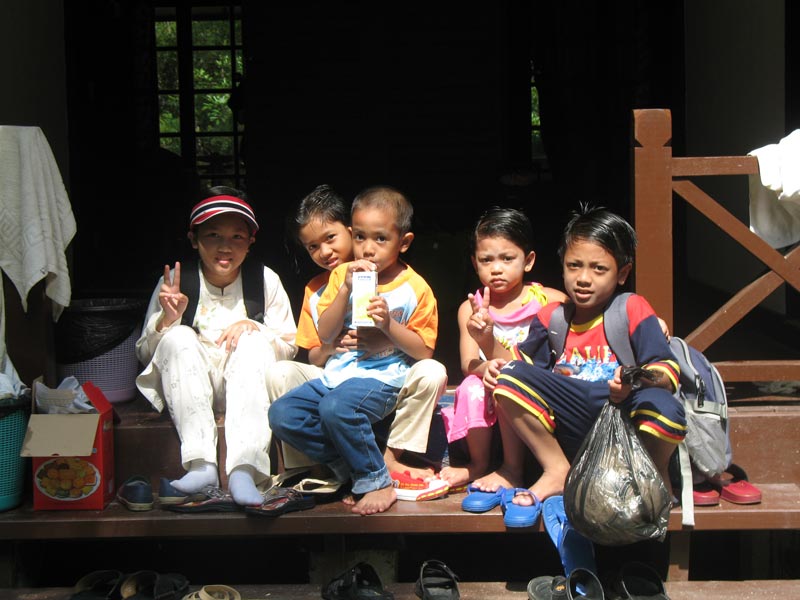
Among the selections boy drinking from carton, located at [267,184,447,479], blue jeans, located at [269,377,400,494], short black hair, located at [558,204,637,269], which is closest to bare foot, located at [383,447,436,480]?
boy drinking from carton, located at [267,184,447,479]

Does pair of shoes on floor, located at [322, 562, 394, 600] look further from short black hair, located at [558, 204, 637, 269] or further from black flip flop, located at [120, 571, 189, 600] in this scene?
short black hair, located at [558, 204, 637, 269]

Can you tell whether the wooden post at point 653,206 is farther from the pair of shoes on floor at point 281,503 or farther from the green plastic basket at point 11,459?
the green plastic basket at point 11,459

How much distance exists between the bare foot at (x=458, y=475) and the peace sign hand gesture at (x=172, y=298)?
1.27 meters

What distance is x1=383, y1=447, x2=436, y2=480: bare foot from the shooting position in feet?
11.6

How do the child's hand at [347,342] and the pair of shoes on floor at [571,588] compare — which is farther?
the child's hand at [347,342]

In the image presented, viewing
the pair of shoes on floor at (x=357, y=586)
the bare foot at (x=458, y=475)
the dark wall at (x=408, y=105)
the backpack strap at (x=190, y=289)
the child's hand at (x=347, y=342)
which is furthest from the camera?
the dark wall at (x=408, y=105)

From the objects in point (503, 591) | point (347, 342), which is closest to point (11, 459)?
point (347, 342)

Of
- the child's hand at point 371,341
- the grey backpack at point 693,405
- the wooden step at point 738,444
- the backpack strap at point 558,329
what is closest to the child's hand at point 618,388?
the grey backpack at point 693,405

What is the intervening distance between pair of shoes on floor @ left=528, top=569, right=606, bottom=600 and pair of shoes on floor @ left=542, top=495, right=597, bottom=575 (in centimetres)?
3

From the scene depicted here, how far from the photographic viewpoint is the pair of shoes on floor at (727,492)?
11.0ft

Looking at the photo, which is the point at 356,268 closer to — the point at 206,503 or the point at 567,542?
the point at 206,503

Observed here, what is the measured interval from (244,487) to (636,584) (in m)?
1.51

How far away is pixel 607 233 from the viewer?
10.9 ft

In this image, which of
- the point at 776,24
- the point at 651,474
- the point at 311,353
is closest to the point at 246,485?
the point at 311,353
